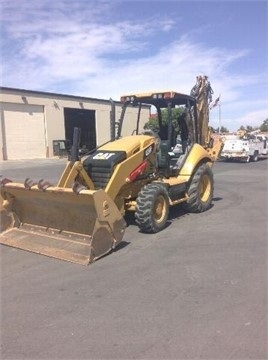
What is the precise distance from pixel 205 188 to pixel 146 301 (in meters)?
6.01

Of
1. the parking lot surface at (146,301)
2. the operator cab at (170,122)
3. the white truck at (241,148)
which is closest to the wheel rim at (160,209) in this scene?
the parking lot surface at (146,301)

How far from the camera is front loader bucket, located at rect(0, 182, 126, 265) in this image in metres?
6.81

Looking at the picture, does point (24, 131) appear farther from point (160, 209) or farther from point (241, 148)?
point (160, 209)

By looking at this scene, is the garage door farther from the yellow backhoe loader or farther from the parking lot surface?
the parking lot surface

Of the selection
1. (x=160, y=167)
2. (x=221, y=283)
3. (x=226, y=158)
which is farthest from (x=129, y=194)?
(x=226, y=158)

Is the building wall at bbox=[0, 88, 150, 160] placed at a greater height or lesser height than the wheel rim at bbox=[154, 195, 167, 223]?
greater

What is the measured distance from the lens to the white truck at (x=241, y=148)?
2823 cm

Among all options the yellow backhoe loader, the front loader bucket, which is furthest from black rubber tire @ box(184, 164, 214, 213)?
the front loader bucket

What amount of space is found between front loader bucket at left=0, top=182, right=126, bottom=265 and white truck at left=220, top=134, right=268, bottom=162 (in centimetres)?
2070

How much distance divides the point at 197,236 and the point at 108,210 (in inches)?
76.6

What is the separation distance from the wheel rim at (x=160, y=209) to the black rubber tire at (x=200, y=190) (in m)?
1.49

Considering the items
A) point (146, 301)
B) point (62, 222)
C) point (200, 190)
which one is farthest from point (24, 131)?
point (146, 301)

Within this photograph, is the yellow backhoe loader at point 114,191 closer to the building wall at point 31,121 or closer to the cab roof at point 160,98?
the cab roof at point 160,98

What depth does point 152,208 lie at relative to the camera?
8148 mm
